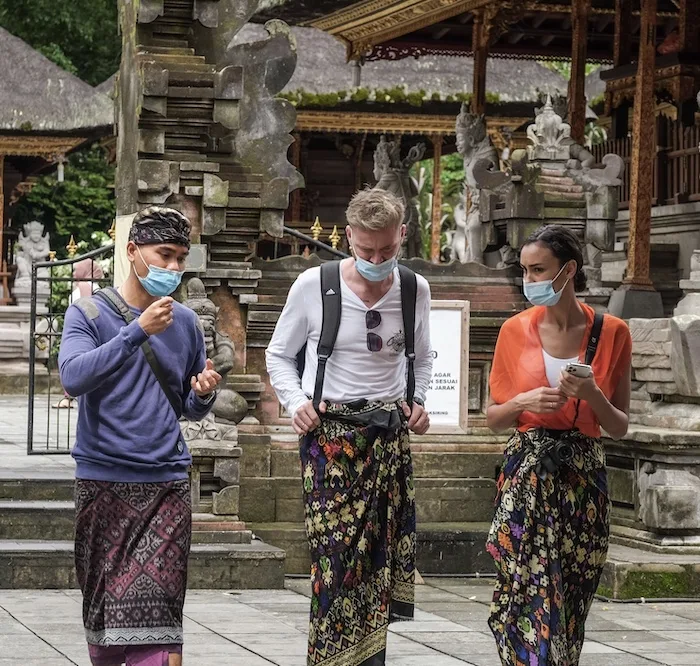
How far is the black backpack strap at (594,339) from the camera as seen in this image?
6.07 m

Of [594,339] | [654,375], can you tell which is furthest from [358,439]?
[654,375]

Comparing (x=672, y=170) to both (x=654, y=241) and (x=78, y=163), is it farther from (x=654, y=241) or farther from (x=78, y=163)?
(x=78, y=163)

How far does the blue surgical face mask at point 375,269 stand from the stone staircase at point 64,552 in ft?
13.1

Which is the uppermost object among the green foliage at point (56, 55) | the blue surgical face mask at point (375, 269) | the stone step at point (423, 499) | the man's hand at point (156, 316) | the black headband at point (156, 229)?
the green foliage at point (56, 55)

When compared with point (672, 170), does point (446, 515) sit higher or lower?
lower

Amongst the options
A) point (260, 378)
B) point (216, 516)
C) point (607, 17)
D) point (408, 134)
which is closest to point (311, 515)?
point (216, 516)

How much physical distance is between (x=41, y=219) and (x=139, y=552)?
3237cm

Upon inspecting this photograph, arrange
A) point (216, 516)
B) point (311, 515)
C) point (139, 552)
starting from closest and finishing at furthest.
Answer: point (139, 552) → point (311, 515) → point (216, 516)

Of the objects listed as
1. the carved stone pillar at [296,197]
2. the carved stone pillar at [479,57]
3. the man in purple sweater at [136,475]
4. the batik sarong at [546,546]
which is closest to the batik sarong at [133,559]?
the man in purple sweater at [136,475]

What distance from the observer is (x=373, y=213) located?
598 cm

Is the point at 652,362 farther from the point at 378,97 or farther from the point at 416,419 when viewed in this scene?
the point at 378,97

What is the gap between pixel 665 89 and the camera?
17984 millimetres

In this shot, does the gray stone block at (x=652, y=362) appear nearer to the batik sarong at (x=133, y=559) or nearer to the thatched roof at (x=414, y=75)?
the batik sarong at (x=133, y=559)

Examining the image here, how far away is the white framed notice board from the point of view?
11070 mm
